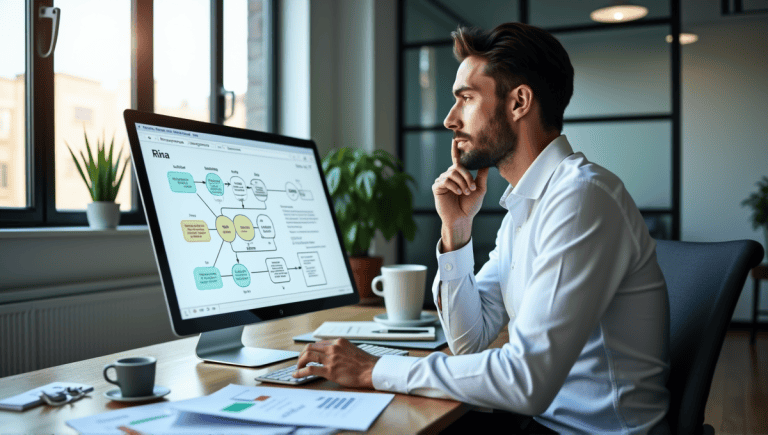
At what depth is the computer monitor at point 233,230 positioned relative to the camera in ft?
3.26

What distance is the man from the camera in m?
0.89

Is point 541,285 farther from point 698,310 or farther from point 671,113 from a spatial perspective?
point 671,113

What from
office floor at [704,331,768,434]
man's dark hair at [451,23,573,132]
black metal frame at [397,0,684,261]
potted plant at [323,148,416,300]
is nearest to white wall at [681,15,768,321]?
office floor at [704,331,768,434]

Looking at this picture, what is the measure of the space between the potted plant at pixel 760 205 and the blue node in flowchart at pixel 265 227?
5376mm

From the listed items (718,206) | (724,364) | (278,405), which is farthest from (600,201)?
(718,206)

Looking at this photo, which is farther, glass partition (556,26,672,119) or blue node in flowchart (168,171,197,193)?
glass partition (556,26,672,119)

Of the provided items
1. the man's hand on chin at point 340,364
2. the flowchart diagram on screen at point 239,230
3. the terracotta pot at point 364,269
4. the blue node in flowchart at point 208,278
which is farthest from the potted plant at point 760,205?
the blue node in flowchart at point 208,278

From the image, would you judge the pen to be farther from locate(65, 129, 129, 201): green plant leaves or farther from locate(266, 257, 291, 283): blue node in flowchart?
locate(65, 129, 129, 201): green plant leaves

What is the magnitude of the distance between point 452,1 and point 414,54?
47 centimetres

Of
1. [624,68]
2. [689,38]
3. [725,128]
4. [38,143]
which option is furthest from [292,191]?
[689,38]

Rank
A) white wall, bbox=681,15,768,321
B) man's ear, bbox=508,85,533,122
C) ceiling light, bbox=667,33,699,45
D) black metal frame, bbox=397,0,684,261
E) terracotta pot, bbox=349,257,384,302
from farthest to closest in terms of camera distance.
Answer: ceiling light, bbox=667,33,699,45, white wall, bbox=681,15,768,321, black metal frame, bbox=397,0,684,261, terracotta pot, bbox=349,257,384,302, man's ear, bbox=508,85,533,122

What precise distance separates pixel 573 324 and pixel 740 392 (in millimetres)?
3300

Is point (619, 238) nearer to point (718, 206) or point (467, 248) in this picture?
point (467, 248)

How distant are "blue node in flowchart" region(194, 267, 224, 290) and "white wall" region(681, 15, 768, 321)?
19.1ft
